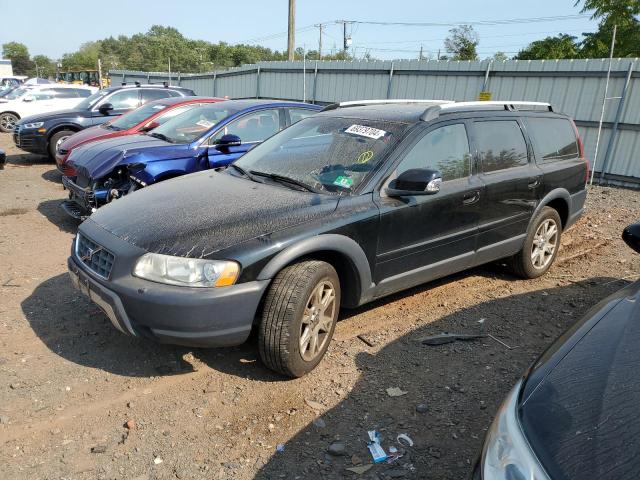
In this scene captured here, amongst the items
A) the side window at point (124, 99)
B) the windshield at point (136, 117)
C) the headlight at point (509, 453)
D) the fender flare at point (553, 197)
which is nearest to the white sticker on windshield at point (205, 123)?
the windshield at point (136, 117)

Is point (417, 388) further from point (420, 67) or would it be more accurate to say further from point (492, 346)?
point (420, 67)

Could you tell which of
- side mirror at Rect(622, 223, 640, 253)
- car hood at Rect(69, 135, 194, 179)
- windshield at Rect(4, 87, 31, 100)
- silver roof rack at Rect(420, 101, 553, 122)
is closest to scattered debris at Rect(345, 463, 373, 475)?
side mirror at Rect(622, 223, 640, 253)

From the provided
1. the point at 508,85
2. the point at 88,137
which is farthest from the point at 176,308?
the point at 508,85

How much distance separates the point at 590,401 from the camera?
1729 mm

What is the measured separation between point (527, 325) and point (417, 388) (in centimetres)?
149

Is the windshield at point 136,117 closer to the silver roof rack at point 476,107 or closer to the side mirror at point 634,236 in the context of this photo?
the silver roof rack at point 476,107

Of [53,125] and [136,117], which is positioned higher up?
[136,117]

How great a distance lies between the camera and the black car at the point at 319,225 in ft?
9.86

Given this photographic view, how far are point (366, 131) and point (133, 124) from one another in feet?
17.8

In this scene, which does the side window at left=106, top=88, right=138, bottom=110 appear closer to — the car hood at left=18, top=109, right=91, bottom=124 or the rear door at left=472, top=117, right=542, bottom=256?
the car hood at left=18, top=109, right=91, bottom=124

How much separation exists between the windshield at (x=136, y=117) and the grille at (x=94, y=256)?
4986mm

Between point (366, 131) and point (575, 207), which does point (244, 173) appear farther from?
point (575, 207)

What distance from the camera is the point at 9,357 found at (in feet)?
11.5

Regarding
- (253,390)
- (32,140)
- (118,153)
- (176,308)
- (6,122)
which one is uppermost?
(118,153)
